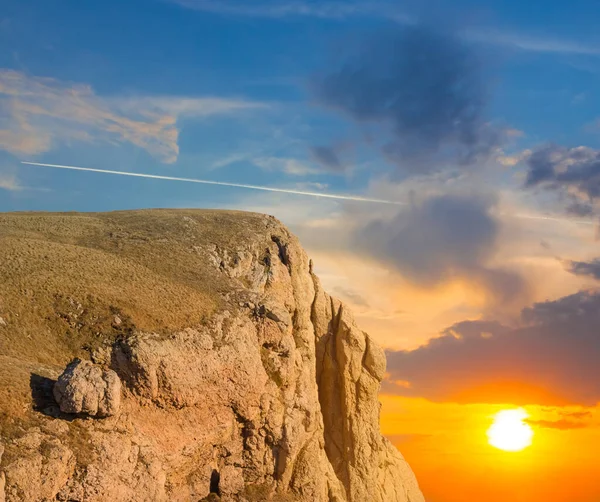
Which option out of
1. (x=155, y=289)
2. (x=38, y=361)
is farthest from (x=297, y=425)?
(x=38, y=361)

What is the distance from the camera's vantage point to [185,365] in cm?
3744

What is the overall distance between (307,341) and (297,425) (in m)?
8.21

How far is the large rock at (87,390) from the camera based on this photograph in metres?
31.4

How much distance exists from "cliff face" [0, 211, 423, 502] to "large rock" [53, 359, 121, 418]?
557 mm

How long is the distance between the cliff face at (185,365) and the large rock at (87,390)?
1.83 feet

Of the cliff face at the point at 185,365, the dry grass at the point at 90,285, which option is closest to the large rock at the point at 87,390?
the cliff face at the point at 185,365

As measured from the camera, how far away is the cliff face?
31562 mm

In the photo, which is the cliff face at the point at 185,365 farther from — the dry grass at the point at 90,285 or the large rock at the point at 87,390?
the large rock at the point at 87,390

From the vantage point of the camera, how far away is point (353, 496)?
51.0m

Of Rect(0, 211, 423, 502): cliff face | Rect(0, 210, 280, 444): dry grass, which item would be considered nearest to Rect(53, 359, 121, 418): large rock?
Rect(0, 211, 423, 502): cliff face

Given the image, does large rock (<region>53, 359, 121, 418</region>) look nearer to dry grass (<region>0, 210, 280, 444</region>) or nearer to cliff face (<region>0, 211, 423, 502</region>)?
cliff face (<region>0, 211, 423, 502</region>)

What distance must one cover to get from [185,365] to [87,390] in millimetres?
6577

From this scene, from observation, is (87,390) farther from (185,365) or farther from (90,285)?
(90,285)

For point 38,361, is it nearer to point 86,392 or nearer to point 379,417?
point 86,392
